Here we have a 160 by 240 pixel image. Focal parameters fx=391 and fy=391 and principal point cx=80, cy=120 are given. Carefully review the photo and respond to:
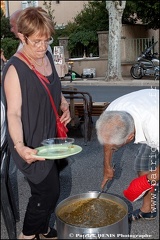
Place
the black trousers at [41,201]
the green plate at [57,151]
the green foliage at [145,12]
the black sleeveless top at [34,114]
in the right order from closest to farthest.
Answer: the green plate at [57,151] < the black sleeveless top at [34,114] < the black trousers at [41,201] < the green foliage at [145,12]

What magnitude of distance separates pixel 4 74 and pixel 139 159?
77 cm

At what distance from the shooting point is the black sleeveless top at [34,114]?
1739 mm

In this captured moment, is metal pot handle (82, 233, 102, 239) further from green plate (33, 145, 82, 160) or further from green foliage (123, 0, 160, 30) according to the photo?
green foliage (123, 0, 160, 30)

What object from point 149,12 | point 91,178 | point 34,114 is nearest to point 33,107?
point 34,114

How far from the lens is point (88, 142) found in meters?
4.56

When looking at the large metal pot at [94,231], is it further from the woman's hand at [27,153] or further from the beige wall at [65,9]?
the beige wall at [65,9]

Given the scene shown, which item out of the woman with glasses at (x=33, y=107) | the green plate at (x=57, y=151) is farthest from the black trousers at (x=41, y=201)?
the green plate at (x=57, y=151)

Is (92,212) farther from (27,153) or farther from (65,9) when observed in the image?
(65,9)

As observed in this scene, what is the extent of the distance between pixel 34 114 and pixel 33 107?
3 cm

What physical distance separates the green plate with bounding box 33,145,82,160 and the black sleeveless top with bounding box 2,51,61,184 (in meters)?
0.12

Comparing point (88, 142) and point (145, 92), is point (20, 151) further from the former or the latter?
point (88, 142)

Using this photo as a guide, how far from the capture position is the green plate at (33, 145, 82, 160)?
1607 mm

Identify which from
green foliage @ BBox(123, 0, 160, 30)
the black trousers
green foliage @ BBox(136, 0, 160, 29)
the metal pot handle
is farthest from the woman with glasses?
green foliage @ BBox(136, 0, 160, 29)

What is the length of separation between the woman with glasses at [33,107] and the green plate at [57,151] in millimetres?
34
